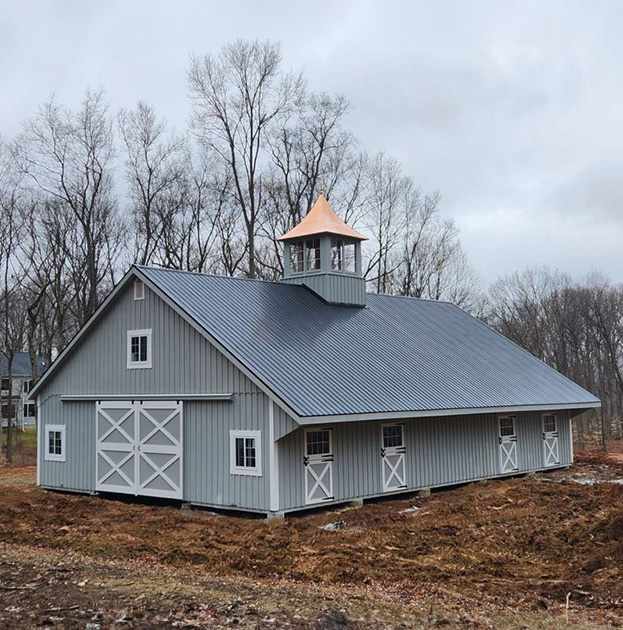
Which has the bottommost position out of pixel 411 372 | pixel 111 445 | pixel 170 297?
pixel 111 445

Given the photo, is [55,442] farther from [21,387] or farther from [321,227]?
[21,387]

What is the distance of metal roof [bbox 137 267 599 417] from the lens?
16953 millimetres

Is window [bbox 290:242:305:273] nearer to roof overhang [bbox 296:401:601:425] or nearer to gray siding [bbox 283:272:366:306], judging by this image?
gray siding [bbox 283:272:366:306]

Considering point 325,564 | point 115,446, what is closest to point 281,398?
point 325,564

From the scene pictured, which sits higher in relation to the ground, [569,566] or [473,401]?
[473,401]

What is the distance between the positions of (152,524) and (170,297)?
491 centimetres

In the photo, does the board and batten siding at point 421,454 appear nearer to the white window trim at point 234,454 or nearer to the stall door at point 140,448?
the white window trim at point 234,454

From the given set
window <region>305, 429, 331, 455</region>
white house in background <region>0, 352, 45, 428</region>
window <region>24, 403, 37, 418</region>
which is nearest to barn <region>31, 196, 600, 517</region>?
window <region>305, 429, 331, 455</region>

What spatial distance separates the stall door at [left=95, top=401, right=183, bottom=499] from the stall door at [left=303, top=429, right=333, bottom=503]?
9.38 feet

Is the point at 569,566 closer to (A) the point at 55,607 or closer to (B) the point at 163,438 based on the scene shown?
(A) the point at 55,607

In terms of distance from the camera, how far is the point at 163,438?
18031 mm

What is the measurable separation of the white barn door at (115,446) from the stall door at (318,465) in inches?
170

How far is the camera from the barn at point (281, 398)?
16453 millimetres

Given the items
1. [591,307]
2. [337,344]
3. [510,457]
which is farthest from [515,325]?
[337,344]
